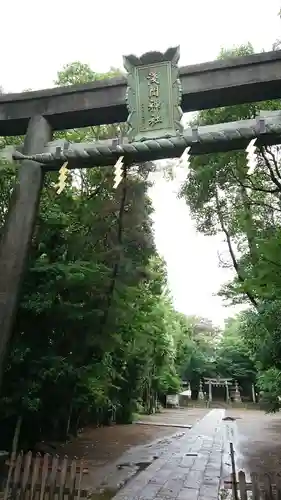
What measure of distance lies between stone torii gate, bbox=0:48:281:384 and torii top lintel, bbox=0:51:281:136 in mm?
14

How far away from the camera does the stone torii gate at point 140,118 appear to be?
5512 mm

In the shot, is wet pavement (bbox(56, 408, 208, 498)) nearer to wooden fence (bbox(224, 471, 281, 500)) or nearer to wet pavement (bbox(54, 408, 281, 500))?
wet pavement (bbox(54, 408, 281, 500))

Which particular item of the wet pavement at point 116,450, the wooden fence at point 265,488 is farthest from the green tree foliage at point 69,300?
the wooden fence at point 265,488

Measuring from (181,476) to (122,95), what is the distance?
279 inches

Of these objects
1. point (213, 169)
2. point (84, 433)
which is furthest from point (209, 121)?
point (84, 433)

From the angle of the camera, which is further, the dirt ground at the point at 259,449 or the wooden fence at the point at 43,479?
the dirt ground at the point at 259,449

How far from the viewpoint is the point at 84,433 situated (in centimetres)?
1509

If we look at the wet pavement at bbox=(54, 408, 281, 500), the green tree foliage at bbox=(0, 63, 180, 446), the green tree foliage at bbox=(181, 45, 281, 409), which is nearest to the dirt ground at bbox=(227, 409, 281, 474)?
the wet pavement at bbox=(54, 408, 281, 500)

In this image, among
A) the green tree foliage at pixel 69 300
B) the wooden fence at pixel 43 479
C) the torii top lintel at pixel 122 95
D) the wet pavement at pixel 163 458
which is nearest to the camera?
the wooden fence at pixel 43 479

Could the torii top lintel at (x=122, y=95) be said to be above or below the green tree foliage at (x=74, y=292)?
above

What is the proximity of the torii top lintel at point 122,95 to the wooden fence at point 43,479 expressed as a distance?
4.93 meters

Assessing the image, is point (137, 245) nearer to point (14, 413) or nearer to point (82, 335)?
point (82, 335)

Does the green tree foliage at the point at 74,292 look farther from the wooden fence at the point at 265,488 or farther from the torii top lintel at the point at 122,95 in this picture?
the wooden fence at the point at 265,488

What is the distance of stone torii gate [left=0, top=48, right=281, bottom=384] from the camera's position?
5512mm
